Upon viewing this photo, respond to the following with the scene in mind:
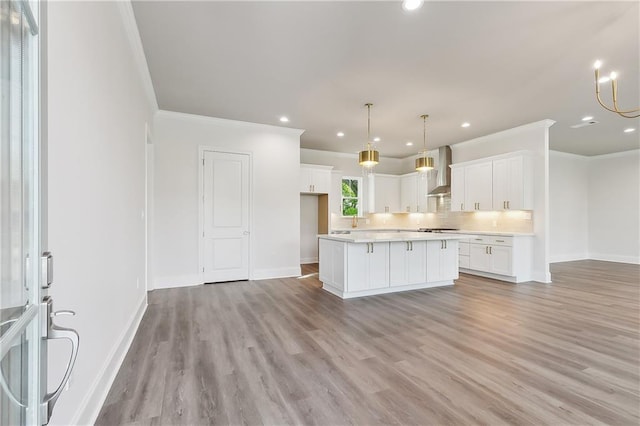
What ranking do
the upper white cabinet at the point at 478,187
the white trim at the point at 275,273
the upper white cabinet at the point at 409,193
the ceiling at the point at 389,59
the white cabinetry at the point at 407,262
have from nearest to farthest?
the ceiling at the point at 389,59, the white cabinetry at the point at 407,262, the white trim at the point at 275,273, the upper white cabinet at the point at 478,187, the upper white cabinet at the point at 409,193

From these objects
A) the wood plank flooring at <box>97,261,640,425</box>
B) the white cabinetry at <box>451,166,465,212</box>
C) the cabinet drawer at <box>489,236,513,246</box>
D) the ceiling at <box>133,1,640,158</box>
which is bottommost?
the wood plank flooring at <box>97,261,640,425</box>

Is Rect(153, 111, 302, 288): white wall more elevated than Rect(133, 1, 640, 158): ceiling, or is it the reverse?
Rect(133, 1, 640, 158): ceiling

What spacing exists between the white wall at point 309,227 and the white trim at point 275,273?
191 centimetres

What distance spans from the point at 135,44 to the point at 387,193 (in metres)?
6.88

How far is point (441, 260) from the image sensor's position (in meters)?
5.16

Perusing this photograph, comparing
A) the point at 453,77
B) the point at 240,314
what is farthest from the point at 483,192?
the point at 240,314

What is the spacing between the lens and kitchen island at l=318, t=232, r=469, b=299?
14.5 ft

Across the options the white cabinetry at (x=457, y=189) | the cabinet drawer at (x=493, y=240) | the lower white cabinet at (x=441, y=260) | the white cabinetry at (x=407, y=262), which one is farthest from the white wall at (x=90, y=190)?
the white cabinetry at (x=457, y=189)

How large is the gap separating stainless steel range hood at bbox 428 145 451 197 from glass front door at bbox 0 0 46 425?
7743mm

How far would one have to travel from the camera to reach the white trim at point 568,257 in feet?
26.5

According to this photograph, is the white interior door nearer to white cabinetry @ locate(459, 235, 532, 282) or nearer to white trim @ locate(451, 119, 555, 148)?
white cabinetry @ locate(459, 235, 532, 282)

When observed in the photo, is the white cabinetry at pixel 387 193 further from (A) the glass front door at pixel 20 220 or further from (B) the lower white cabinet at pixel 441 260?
(A) the glass front door at pixel 20 220

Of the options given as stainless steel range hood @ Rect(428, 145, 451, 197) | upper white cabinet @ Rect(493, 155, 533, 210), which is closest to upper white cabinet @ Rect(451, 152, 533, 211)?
upper white cabinet @ Rect(493, 155, 533, 210)

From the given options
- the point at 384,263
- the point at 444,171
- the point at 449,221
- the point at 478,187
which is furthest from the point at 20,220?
the point at 449,221
